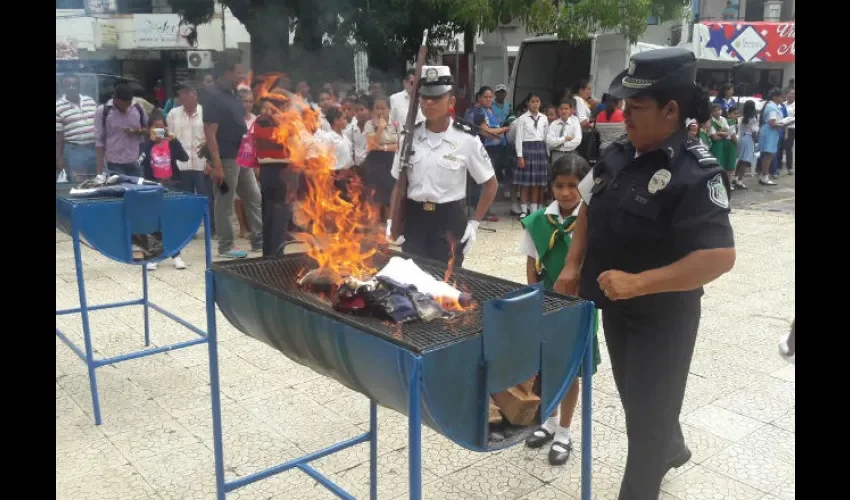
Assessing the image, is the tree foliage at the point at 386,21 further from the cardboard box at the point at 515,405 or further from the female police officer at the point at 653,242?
the cardboard box at the point at 515,405

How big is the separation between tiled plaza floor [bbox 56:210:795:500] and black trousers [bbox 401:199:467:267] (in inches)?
41.2

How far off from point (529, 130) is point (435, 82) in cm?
567

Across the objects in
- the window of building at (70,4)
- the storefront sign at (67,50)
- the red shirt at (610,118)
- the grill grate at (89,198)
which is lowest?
the grill grate at (89,198)

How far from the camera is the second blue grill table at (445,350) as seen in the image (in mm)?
1869

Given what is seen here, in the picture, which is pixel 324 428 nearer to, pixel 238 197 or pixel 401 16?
pixel 238 197

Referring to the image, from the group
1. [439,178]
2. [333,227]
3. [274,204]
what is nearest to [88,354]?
[333,227]

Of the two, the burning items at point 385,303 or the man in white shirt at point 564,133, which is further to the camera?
the man in white shirt at point 564,133

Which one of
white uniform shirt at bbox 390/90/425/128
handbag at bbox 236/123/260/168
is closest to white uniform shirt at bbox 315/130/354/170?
white uniform shirt at bbox 390/90/425/128

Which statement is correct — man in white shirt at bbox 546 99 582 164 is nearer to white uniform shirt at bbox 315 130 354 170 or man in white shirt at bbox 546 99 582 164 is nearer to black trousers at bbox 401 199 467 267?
white uniform shirt at bbox 315 130 354 170

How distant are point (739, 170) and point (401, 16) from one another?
24.6 feet

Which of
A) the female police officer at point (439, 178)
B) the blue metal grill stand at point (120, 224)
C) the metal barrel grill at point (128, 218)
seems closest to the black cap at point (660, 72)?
the female police officer at point (439, 178)

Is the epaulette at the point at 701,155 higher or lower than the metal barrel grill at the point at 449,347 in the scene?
higher

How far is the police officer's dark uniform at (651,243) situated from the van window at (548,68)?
10.7 meters

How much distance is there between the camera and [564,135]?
955 centimetres
